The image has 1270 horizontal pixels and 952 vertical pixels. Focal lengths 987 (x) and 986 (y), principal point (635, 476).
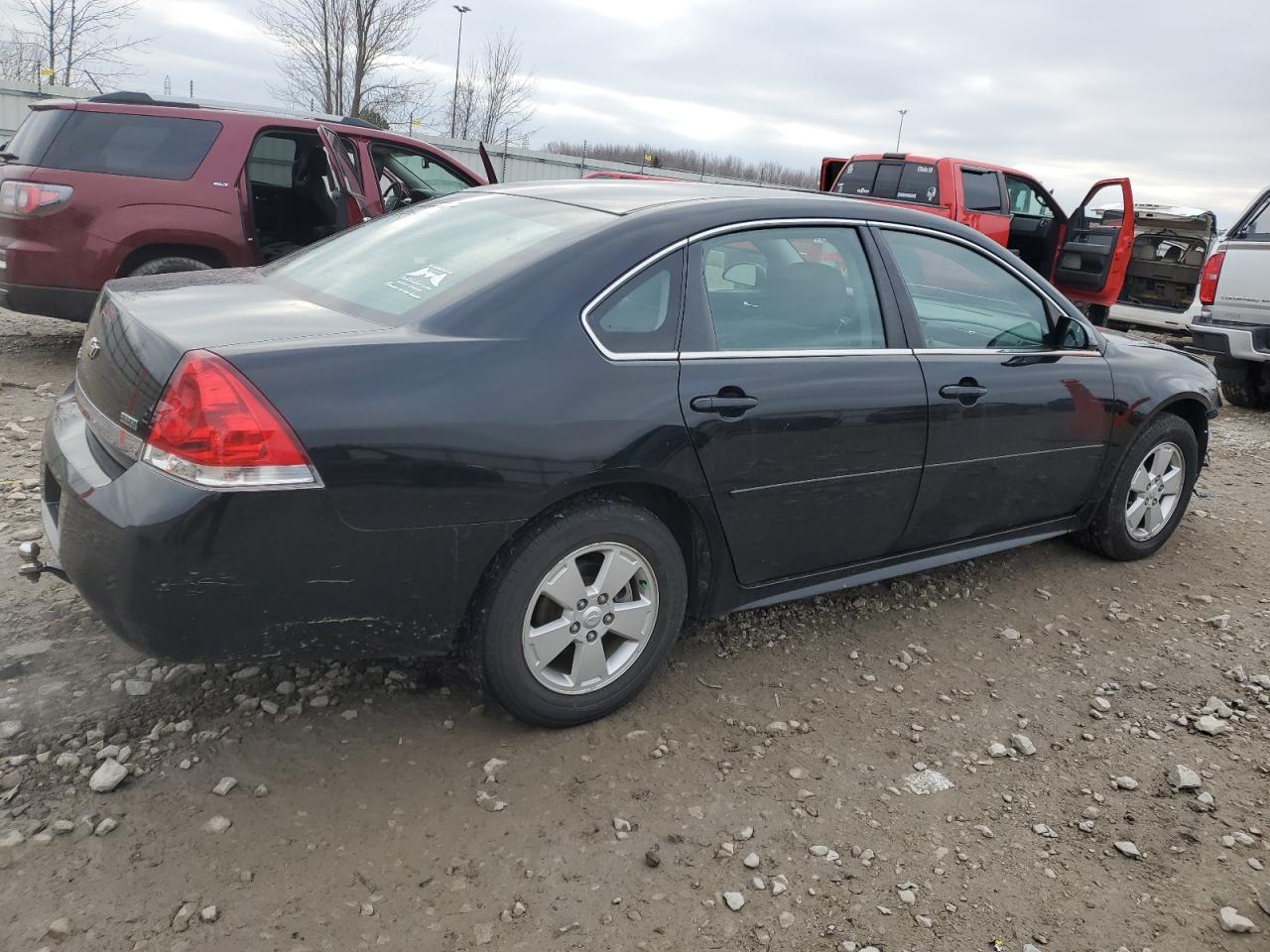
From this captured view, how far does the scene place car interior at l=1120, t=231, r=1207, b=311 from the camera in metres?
12.2

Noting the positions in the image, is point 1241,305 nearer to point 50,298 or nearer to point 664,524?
point 664,524

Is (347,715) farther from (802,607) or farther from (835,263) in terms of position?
(835,263)

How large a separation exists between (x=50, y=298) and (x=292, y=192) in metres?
2.00

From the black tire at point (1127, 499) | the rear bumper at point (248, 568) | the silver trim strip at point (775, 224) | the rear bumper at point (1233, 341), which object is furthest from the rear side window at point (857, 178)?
the rear bumper at point (248, 568)

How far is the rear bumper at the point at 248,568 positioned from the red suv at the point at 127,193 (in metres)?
3.98

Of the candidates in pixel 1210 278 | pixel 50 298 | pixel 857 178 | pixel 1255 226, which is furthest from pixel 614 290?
pixel 857 178

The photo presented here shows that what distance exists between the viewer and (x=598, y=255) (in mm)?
2807

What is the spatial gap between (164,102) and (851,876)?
20.6 ft

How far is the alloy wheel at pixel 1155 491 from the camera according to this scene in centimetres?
451

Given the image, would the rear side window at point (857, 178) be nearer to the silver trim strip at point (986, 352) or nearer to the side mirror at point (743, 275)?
the silver trim strip at point (986, 352)

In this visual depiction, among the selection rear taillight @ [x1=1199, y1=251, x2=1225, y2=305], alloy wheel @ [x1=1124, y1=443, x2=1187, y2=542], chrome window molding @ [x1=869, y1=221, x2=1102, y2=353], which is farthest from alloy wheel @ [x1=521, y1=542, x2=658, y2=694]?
rear taillight @ [x1=1199, y1=251, x2=1225, y2=305]

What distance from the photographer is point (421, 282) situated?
289 cm

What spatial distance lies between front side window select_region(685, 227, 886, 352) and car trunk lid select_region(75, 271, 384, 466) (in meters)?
1.03

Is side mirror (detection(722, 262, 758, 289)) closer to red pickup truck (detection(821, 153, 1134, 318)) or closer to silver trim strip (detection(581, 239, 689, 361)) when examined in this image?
silver trim strip (detection(581, 239, 689, 361))
